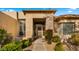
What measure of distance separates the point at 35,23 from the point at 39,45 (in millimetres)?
298

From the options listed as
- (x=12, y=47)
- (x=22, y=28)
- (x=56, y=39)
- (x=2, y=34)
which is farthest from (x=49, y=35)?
(x=2, y=34)

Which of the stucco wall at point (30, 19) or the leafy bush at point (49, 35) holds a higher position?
the stucco wall at point (30, 19)

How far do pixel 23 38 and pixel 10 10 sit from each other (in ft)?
1.34

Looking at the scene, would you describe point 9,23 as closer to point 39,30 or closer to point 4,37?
point 4,37

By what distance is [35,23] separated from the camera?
3723mm

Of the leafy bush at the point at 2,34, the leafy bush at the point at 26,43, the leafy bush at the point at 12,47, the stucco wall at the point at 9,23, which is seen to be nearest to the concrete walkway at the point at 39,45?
the leafy bush at the point at 26,43

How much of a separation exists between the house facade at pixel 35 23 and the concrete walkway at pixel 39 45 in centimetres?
8

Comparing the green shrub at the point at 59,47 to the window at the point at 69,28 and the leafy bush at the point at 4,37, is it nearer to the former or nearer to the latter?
the window at the point at 69,28

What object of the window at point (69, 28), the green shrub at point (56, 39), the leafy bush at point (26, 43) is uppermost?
the window at point (69, 28)

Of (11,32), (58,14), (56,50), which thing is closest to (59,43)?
(56,50)

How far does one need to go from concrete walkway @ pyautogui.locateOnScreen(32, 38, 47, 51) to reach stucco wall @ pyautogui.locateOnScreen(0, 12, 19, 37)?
0.30 meters

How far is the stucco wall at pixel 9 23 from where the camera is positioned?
370cm

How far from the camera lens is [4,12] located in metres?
3.70
